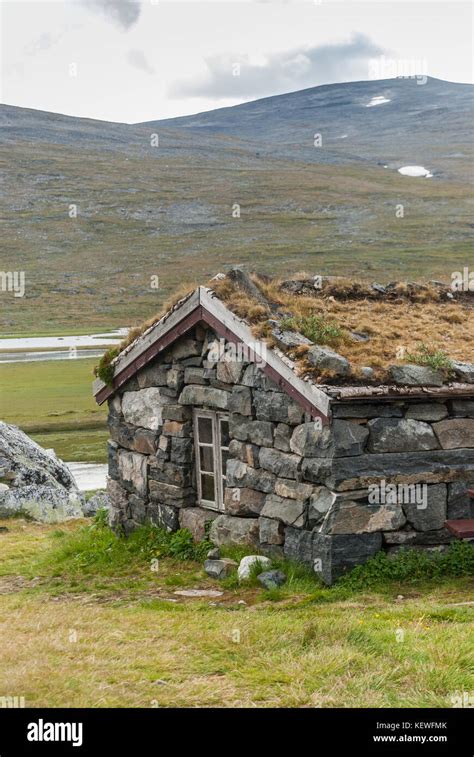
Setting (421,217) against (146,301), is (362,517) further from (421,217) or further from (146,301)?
(421,217)

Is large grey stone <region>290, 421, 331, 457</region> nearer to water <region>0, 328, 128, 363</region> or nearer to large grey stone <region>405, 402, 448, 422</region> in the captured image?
large grey stone <region>405, 402, 448, 422</region>

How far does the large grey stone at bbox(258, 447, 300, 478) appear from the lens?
11428mm

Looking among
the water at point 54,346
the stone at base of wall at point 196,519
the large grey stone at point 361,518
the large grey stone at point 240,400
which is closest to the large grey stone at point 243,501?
the stone at base of wall at point 196,519

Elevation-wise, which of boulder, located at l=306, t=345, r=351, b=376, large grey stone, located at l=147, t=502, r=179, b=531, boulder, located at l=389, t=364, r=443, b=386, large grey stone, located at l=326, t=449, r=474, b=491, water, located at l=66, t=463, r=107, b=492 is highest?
boulder, located at l=306, t=345, r=351, b=376

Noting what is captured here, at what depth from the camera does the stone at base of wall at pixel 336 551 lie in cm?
1084

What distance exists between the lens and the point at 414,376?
11.2m

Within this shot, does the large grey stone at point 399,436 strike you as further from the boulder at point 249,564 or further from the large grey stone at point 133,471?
the large grey stone at point 133,471

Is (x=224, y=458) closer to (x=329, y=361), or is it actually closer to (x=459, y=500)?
(x=329, y=361)

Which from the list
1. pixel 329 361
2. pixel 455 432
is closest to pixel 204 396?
pixel 329 361

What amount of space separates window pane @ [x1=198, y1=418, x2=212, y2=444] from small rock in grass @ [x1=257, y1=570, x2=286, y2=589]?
2663mm

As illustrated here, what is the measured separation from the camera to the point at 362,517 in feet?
35.9

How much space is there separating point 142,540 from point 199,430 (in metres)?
1.96

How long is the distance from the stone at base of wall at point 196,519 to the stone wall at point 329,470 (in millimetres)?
21

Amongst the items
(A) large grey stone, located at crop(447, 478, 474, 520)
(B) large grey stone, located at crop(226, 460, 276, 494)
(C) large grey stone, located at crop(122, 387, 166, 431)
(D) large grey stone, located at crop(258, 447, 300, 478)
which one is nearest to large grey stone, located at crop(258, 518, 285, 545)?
(B) large grey stone, located at crop(226, 460, 276, 494)
